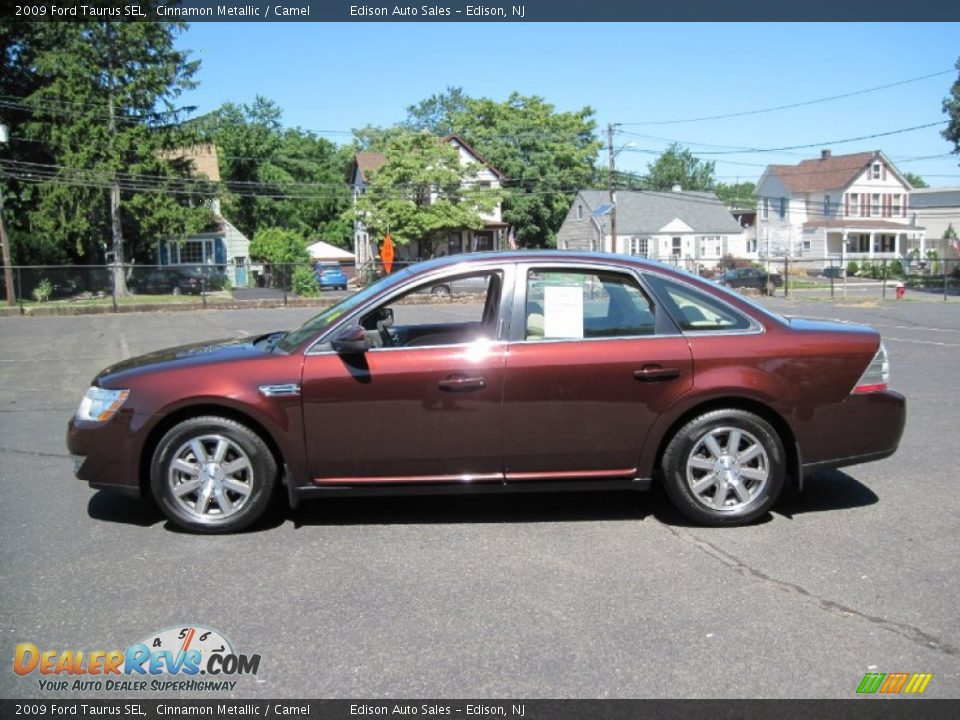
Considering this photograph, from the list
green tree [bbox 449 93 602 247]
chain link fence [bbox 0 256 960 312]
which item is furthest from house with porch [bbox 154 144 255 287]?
green tree [bbox 449 93 602 247]

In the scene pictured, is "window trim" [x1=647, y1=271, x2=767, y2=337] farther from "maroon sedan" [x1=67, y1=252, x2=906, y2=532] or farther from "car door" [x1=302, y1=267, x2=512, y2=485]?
"car door" [x1=302, y1=267, x2=512, y2=485]

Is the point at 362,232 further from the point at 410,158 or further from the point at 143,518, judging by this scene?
the point at 143,518

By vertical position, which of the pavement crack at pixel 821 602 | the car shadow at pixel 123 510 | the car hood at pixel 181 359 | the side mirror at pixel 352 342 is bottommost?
the pavement crack at pixel 821 602

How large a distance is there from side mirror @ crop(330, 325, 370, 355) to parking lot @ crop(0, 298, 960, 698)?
1122 millimetres

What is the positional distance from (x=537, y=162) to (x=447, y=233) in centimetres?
1541

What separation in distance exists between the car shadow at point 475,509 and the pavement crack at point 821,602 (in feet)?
1.99

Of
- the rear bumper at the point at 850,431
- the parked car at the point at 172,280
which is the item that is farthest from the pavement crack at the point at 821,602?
the parked car at the point at 172,280

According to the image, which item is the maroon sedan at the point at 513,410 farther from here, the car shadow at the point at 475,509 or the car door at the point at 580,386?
the car shadow at the point at 475,509

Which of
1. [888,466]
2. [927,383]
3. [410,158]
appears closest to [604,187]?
[410,158]

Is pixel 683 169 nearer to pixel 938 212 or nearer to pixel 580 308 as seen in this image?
pixel 938 212

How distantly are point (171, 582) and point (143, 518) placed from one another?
1226 mm

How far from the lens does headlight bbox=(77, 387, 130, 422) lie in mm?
4945

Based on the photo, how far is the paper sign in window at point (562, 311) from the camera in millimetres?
5059

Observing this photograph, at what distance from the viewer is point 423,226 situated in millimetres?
47969
